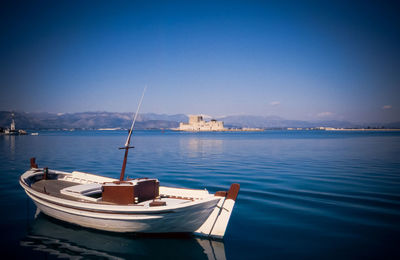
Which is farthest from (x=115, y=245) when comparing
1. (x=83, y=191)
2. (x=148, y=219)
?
(x=83, y=191)

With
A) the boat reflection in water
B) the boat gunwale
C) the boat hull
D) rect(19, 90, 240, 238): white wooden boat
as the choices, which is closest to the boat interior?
rect(19, 90, 240, 238): white wooden boat

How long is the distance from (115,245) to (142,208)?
222 centimetres

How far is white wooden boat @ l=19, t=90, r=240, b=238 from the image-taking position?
9.34 metres

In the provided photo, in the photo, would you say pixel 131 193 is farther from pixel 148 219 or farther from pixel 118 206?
pixel 148 219

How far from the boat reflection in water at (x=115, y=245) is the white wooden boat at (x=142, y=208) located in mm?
406

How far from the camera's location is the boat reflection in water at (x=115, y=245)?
9211mm

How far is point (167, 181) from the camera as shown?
69.3ft

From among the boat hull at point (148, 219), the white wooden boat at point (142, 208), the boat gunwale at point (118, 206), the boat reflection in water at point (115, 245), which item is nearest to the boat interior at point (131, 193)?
the white wooden boat at point (142, 208)

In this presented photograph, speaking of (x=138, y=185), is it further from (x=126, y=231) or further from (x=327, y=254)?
(x=327, y=254)

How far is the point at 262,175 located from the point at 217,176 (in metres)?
4.21

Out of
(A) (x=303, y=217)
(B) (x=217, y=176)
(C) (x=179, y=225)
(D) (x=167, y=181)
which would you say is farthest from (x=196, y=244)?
(B) (x=217, y=176)

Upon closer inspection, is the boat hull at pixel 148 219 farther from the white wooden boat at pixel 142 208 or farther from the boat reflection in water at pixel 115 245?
the boat reflection in water at pixel 115 245

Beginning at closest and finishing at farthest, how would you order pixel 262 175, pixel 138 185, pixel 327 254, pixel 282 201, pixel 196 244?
pixel 327 254, pixel 196 244, pixel 138 185, pixel 282 201, pixel 262 175

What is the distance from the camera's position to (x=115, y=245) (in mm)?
9867
